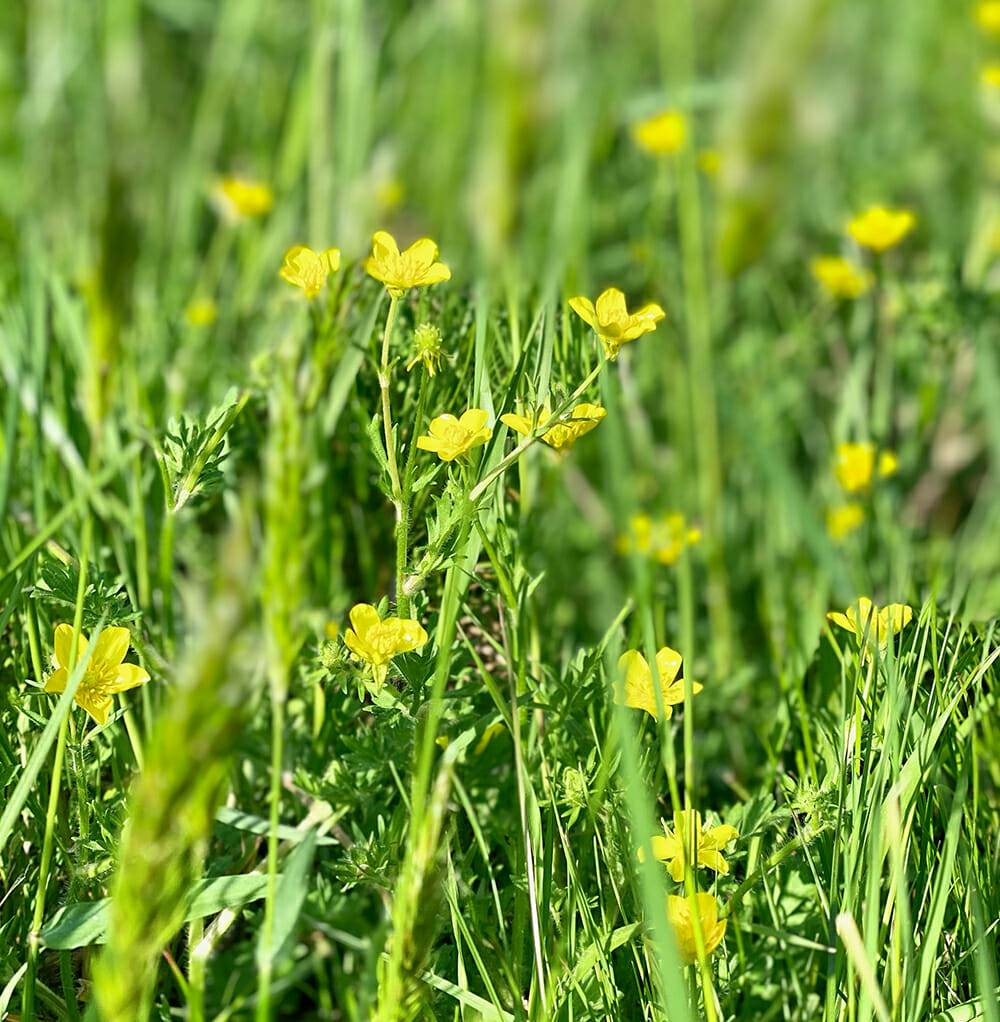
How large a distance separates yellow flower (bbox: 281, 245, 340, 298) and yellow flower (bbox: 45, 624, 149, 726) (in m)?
0.37

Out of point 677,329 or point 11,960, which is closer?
point 11,960

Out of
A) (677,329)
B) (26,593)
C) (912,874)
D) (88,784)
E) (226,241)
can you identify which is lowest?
(912,874)

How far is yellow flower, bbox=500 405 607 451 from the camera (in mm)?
987

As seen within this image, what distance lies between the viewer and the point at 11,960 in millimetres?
959

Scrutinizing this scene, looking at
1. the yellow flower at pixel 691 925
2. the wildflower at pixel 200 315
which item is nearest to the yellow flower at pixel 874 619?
the yellow flower at pixel 691 925

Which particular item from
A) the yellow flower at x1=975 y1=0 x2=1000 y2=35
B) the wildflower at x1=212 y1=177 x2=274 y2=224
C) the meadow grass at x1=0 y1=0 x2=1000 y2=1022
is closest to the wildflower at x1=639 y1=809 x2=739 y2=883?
the meadow grass at x1=0 y1=0 x2=1000 y2=1022

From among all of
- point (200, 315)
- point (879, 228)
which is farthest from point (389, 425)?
point (879, 228)

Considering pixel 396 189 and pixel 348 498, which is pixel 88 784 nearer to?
pixel 348 498

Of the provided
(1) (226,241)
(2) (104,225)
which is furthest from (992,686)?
(1) (226,241)

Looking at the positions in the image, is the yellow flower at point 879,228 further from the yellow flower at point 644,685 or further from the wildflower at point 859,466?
the yellow flower at point 644,685

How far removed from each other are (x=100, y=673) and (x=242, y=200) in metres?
1.64

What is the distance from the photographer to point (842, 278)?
2.22 meters

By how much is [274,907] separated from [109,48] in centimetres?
254

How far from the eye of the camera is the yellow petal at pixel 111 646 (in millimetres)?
975
